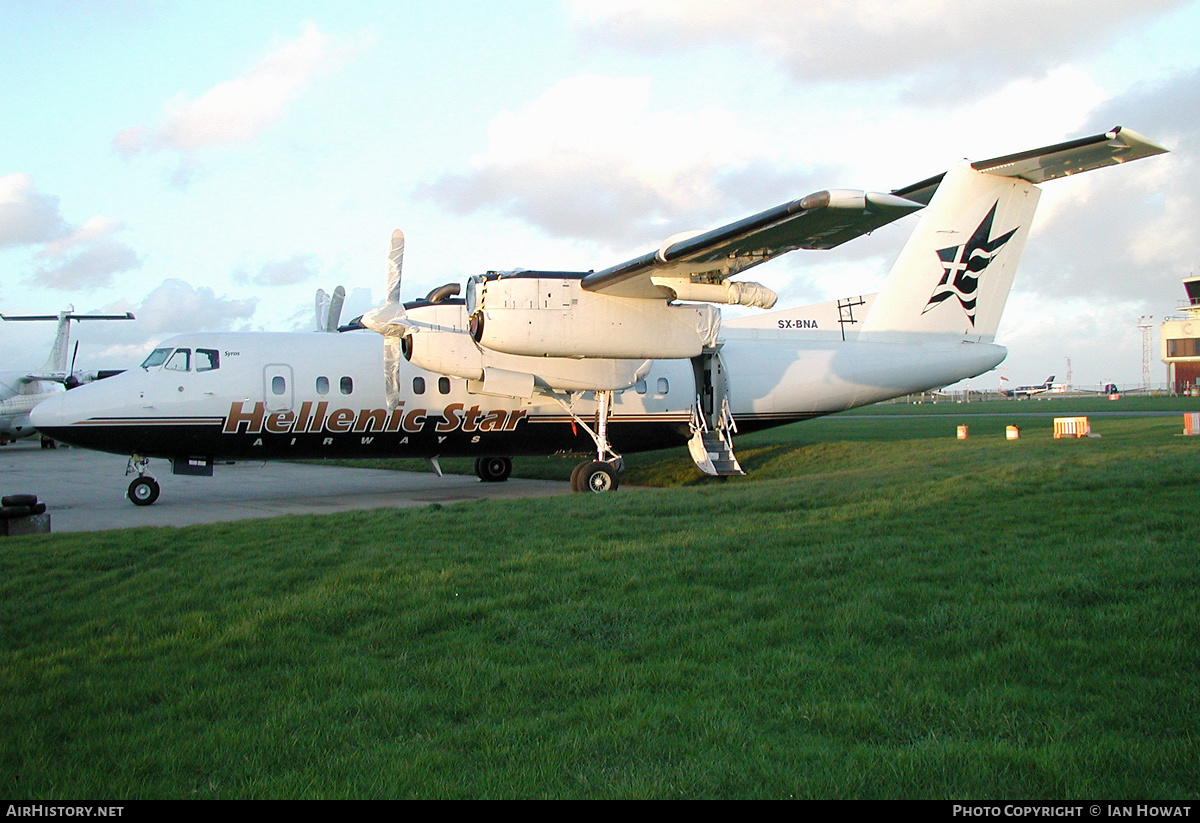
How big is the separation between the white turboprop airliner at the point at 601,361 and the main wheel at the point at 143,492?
0.08ft

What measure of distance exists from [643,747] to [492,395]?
39.1ft

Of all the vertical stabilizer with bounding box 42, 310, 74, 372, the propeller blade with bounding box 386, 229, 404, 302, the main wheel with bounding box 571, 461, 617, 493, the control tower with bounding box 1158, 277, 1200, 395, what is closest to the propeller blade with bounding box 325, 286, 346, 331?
the propeller blade with bounding box 386, 229, 404, 302

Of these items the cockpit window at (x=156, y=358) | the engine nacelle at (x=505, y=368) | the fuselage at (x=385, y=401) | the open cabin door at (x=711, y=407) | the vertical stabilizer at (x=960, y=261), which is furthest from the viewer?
the open cabin door at (x=711, y=407)

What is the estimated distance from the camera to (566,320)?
43.0 ft

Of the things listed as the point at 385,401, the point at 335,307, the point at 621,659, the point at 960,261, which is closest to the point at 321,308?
the point at 335,307

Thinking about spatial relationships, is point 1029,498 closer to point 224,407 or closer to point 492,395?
point 492,395

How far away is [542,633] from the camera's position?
5.23 m

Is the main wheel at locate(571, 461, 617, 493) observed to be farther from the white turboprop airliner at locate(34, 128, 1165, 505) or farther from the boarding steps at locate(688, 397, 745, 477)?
the boarding steps at locate(688, 397, 745, 477)

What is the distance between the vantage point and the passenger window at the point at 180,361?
46.2 feet

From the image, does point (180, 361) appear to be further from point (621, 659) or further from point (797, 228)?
point (621, 659)

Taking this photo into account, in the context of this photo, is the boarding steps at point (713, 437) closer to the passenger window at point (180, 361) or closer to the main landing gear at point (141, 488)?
the passenger window at point (180, 361)

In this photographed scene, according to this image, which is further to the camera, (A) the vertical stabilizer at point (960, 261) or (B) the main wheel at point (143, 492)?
(A) the vertical stabilizer at point (960, 261)

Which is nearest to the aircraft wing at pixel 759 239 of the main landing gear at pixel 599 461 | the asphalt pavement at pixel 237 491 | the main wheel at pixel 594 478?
the main landing gear at pixel 599 461
